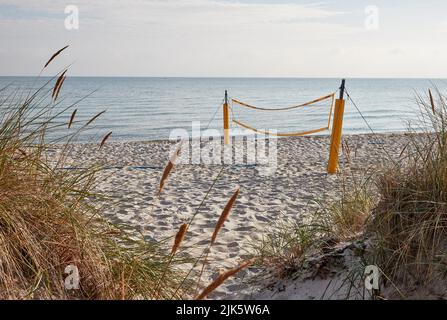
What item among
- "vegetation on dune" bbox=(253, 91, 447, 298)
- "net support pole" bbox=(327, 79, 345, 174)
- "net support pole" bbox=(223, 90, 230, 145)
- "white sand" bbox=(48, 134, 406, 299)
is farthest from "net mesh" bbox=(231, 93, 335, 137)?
"vegetation on dune" bbox=(253, 91, 447, 298)

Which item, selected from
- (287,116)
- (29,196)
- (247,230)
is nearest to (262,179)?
(247,230)

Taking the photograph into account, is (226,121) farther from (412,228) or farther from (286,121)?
(286,121)

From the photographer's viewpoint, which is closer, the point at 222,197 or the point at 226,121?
the point at 222,197

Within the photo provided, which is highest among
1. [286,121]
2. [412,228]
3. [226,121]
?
[226,121]

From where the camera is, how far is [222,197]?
568 centimetres

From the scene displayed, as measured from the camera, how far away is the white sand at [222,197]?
3672 millimetres

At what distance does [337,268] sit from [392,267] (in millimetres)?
411

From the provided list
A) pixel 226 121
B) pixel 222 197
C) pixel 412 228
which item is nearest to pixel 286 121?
pixel 226 121

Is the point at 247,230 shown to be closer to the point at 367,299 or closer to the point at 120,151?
the point at 367,299

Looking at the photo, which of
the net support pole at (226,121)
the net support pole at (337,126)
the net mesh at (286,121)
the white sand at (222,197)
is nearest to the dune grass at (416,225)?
the white sand at (222,197)

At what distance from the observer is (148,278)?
2.43 m

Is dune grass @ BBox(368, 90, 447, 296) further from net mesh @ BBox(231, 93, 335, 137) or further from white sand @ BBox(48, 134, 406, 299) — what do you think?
net mesh @ BBox(231, 93, 335, 137)

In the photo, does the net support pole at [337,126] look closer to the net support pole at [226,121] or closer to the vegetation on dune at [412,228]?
the net support pole at [226,121]

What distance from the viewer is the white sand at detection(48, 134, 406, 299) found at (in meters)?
3.67
